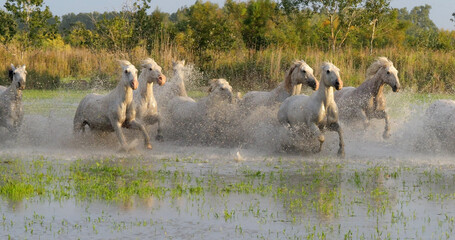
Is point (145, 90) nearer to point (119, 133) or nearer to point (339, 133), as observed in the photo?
point (119, 133)

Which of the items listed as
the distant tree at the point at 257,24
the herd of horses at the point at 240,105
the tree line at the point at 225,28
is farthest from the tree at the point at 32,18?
the herd of horses at the point at 240,105

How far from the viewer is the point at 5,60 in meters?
35.2

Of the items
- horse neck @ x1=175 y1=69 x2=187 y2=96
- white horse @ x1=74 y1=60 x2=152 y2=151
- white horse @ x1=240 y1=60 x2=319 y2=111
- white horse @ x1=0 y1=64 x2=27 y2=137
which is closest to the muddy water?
white horse @ x1=0 y1=64 x2=27 y2=137

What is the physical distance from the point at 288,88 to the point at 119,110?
350cm

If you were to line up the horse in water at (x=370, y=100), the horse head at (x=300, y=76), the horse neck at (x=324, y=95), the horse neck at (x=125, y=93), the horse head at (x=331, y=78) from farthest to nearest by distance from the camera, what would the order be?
the horse in water at (x=370, y=100)
the horse head at (x=300, y=76)
the horse neck at (x=125, y=93)
the horse neck at (x=324, y=95)
the horse head at (x=331, y=78)

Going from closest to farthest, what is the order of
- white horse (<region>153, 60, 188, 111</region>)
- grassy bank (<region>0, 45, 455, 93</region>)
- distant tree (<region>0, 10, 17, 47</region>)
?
white horse (<region>153, 60, 188, 111</region>) < grassy bank (<region>0, 45, 455, 93</region>) < distant tree (<region>0, 10, 17, 47</region>)

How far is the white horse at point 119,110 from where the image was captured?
15.1m

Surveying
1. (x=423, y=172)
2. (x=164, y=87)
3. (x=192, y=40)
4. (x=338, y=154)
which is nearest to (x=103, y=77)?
(x=192, y=40)

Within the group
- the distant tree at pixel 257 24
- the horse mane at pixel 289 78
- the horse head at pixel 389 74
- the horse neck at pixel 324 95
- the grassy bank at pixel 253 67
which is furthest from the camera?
the distant tree at pixel 257 24

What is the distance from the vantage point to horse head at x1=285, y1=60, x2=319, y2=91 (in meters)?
16.0

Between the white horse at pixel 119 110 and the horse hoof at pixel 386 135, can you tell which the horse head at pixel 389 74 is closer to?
the horse hoof at pixel 386 135

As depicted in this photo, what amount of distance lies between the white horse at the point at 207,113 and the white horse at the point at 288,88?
0.51m

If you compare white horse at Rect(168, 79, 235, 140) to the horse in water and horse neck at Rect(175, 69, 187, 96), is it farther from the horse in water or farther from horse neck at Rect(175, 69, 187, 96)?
the horse in water

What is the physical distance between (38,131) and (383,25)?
4569 cm
